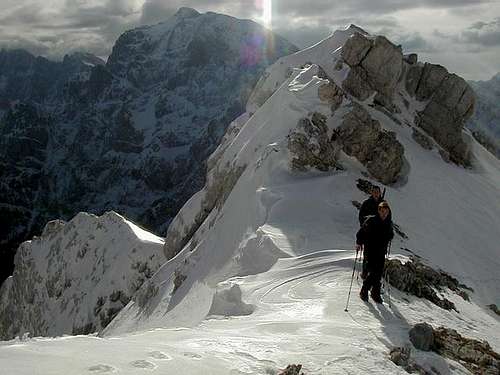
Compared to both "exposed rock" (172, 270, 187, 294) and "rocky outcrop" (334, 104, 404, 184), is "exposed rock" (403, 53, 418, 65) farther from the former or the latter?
"exposed rock" (172, 270, 187, 294)

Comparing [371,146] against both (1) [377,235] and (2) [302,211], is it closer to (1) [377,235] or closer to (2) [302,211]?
(2) [302,211]

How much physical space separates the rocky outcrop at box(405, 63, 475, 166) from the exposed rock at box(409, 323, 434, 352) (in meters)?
36.8

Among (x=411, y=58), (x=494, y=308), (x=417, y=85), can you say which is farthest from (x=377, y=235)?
(x=411, y=58)

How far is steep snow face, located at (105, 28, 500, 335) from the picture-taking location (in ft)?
70.2

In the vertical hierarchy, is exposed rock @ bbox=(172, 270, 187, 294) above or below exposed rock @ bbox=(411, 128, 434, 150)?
below

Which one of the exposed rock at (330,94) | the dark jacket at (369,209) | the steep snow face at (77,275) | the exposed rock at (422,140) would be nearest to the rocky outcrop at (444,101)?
the exposed rock at (422,140)

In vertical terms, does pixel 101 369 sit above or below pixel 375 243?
below

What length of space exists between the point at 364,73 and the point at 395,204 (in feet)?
57.8

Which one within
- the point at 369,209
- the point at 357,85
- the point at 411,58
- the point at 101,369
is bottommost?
the point at 101,369

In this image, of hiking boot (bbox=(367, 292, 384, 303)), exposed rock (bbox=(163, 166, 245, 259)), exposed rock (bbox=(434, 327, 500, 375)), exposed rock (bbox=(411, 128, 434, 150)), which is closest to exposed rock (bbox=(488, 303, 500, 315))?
exposed rock (bbox=(434, 327, 500, 375))

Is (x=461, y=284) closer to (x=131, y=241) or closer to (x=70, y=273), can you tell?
(x=131, y=241)

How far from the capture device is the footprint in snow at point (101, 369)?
25.1ft

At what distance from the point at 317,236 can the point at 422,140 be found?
946 inches

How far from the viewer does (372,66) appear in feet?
146
